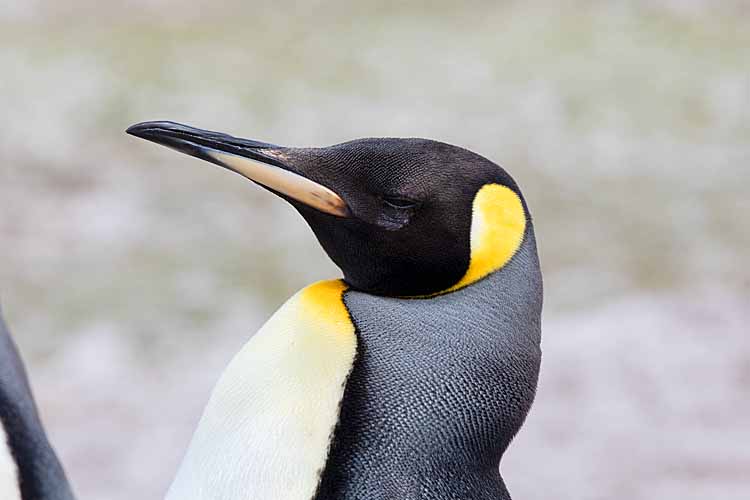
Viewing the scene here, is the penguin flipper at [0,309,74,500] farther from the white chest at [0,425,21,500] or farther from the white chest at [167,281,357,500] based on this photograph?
the white chest at [167,281,357,500]

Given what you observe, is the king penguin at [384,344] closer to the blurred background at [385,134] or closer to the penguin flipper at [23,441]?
the penguin flipper at [23,441]

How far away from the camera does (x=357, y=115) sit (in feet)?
20.5

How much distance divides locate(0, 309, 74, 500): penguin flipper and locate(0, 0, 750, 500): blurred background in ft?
5.87

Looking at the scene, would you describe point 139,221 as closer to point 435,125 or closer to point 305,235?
point 305,235

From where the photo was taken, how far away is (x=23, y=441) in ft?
4.91

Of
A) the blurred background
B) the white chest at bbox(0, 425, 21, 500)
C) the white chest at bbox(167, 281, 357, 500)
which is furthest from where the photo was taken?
the blurred background

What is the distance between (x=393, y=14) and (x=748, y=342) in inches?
153

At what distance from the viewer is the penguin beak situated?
1220mm

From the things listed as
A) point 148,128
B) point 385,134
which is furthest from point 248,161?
point 385,134

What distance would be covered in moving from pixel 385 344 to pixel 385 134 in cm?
485

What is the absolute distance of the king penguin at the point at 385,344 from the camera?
1.17 meters

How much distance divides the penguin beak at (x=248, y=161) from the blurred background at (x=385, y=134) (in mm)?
2254

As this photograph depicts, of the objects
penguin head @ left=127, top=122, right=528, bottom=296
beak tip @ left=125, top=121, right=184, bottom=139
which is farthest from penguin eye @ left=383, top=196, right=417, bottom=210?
beak tip @ left=125, top=121, right=184, bottom=139

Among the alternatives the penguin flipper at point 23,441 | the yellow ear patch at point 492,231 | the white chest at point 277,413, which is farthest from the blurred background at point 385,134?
the yellow ear patch at point 492,231
